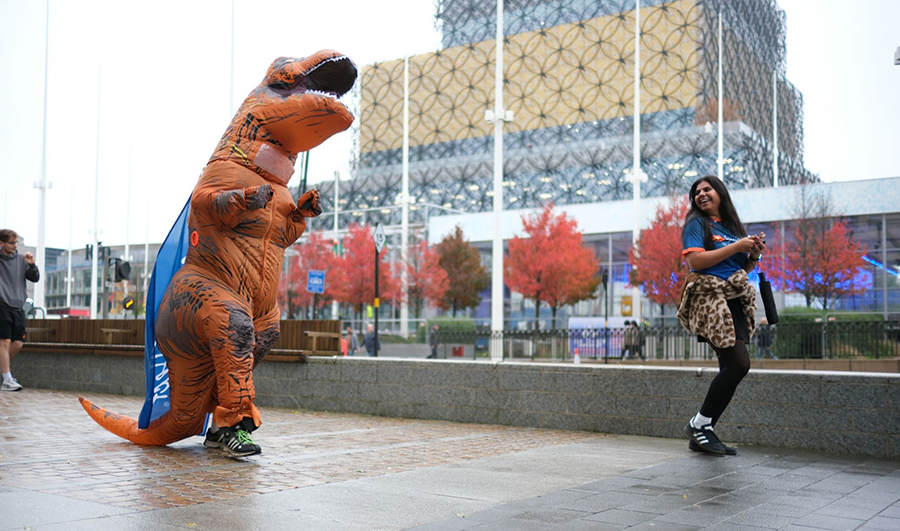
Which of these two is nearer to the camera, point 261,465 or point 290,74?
point 261,465

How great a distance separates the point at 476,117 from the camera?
61.5m

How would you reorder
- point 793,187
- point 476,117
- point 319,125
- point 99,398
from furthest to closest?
point 476,117 → point 793,187 → point 99,398 → point 319,125

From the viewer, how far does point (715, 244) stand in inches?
231

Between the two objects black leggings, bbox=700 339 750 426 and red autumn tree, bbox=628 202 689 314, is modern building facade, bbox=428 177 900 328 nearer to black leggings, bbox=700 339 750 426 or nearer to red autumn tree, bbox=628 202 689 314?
red autumn tree, bbox=628 202 689 314

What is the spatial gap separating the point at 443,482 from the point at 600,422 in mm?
3114

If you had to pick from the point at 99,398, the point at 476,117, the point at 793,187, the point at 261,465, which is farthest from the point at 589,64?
the point at 261,465

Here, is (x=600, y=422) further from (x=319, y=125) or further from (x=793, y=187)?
(x=793, y=187)

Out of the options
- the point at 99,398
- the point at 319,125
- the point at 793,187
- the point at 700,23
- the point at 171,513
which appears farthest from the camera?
the point at 700,23

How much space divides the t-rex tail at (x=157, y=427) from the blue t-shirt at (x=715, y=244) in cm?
373

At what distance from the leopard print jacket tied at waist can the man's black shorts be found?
27.5ft

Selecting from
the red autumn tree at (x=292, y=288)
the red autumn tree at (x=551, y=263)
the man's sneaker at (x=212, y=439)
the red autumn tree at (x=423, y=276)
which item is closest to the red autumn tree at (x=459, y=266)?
the red autumn tree at (x=423, y=276)

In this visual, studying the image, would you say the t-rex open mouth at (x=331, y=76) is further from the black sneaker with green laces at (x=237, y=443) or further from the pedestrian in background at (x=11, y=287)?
the pedestrian in background at (x=11, y=287)

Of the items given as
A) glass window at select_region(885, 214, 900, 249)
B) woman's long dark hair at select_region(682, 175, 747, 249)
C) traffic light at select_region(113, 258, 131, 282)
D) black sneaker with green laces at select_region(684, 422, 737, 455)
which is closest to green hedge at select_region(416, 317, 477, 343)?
traffic light at select_region(113, 258, 131, 282)

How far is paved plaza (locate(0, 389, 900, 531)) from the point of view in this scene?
12.1 ft
